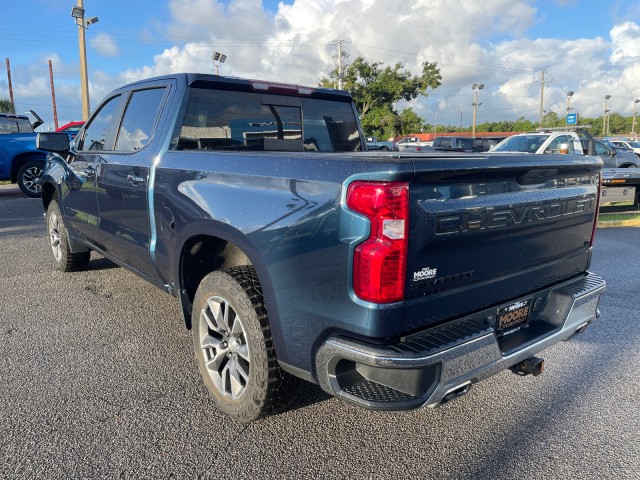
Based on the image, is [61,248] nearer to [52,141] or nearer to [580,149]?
[52,141]

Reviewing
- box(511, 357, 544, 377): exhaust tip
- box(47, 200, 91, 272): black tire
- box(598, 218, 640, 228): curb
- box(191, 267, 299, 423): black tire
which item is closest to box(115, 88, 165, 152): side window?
box(191, 267, 299, 423): black tire

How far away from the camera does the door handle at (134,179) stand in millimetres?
3554

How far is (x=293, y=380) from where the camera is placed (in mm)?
2658

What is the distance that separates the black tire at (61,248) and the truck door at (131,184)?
1.50m

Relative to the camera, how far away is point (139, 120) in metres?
3.95

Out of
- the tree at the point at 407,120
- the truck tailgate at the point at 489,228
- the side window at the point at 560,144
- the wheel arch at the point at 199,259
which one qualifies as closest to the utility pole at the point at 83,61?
the side window at the point at 560,144

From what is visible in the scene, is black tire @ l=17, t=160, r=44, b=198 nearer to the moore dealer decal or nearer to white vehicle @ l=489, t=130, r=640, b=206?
white vehicle @ l=489, t=130, r=640, b=206

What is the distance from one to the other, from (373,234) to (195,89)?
86.8 inches

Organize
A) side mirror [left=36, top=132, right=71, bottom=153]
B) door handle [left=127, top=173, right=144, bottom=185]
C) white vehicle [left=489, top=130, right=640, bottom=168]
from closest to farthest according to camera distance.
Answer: door handle [left=127, top=173, right=144, bottom=185], side mirror [left=36, top=132, right=71, bottom=153], white vehicle [left=489, top=130, right=640, bottom=168]

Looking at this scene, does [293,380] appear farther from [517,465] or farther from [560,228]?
[560,228]

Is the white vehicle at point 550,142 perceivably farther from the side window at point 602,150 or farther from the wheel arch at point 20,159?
the wheel arch at point 20,159

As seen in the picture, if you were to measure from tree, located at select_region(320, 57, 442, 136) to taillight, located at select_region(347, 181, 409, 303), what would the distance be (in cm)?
3869

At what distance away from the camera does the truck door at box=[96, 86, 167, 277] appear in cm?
360

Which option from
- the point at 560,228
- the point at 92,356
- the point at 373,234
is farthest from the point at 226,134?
the point at 560,228
